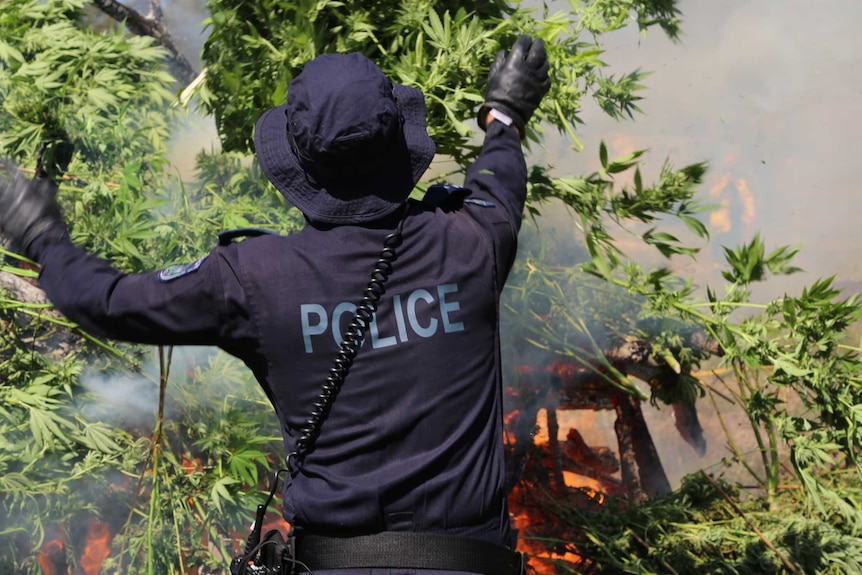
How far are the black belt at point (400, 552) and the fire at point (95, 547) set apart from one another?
197cm

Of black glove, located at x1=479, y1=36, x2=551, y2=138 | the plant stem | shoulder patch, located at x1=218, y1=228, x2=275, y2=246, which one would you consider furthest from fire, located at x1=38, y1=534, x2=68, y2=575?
the plant stem

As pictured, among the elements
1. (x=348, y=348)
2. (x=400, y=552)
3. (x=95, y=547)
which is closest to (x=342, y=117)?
(x=348, y=348)

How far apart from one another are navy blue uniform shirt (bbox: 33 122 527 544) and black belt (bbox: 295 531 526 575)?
2 centimetres

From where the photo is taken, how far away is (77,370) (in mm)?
3100

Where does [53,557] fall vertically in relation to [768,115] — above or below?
below

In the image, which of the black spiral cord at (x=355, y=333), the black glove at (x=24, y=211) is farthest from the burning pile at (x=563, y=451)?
the black glove at (x=24, y=211)

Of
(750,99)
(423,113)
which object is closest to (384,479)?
(423,113)

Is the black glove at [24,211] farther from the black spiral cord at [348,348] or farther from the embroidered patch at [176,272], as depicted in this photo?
the black spiral cord at [348,348]

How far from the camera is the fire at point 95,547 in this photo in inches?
135

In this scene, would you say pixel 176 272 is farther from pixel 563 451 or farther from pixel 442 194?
pixel 563 451

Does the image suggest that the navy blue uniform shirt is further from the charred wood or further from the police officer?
the charred wood

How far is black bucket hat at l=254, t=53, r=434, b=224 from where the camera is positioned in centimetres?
169

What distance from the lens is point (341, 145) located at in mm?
1680

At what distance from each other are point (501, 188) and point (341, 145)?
0.54 meters
